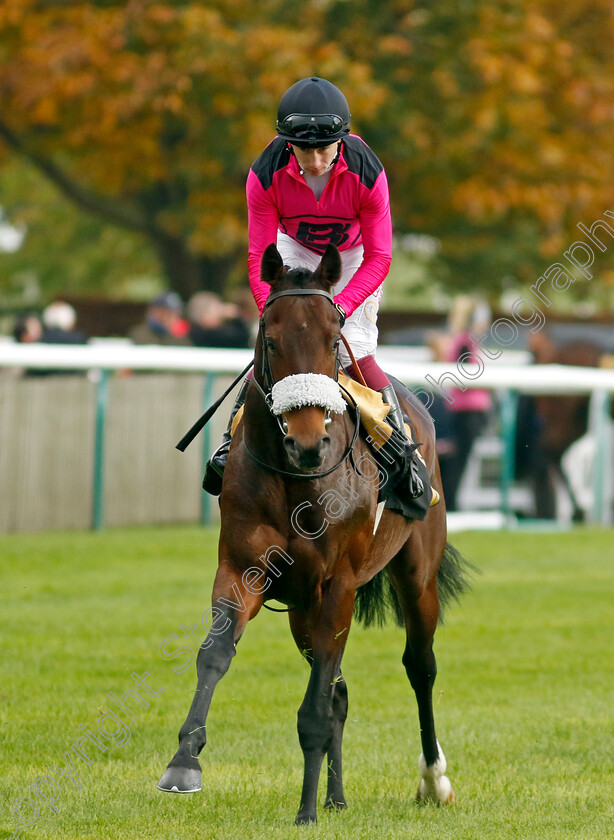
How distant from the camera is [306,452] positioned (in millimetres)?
4949

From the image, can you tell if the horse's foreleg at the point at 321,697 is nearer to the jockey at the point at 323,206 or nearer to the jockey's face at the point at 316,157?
the jockey at the point at 323,206

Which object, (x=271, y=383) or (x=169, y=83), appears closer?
(x=271, y=383)

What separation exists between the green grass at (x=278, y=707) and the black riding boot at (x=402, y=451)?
4.54ft

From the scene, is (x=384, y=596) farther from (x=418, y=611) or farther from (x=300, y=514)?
(x=300, y=514)

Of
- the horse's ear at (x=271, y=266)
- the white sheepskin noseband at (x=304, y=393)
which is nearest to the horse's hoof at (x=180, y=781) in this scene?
the white sheepskin noseband at (x=304, y=393)

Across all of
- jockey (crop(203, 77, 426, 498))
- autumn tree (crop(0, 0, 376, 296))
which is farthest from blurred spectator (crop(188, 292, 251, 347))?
jockey (crop(203, 77, 426, 498))

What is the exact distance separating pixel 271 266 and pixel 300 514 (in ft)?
3.24

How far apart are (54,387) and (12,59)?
8293 mm

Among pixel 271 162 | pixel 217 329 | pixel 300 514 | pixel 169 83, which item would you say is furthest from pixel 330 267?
pixel 169 83

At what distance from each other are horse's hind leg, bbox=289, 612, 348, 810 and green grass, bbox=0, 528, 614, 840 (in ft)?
0.40

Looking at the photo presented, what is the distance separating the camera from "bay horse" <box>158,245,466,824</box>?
5027mm

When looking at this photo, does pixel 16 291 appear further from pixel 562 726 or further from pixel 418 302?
pixel 562 726

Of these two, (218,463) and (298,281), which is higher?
(298,281)

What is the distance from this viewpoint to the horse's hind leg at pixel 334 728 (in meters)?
5.75
